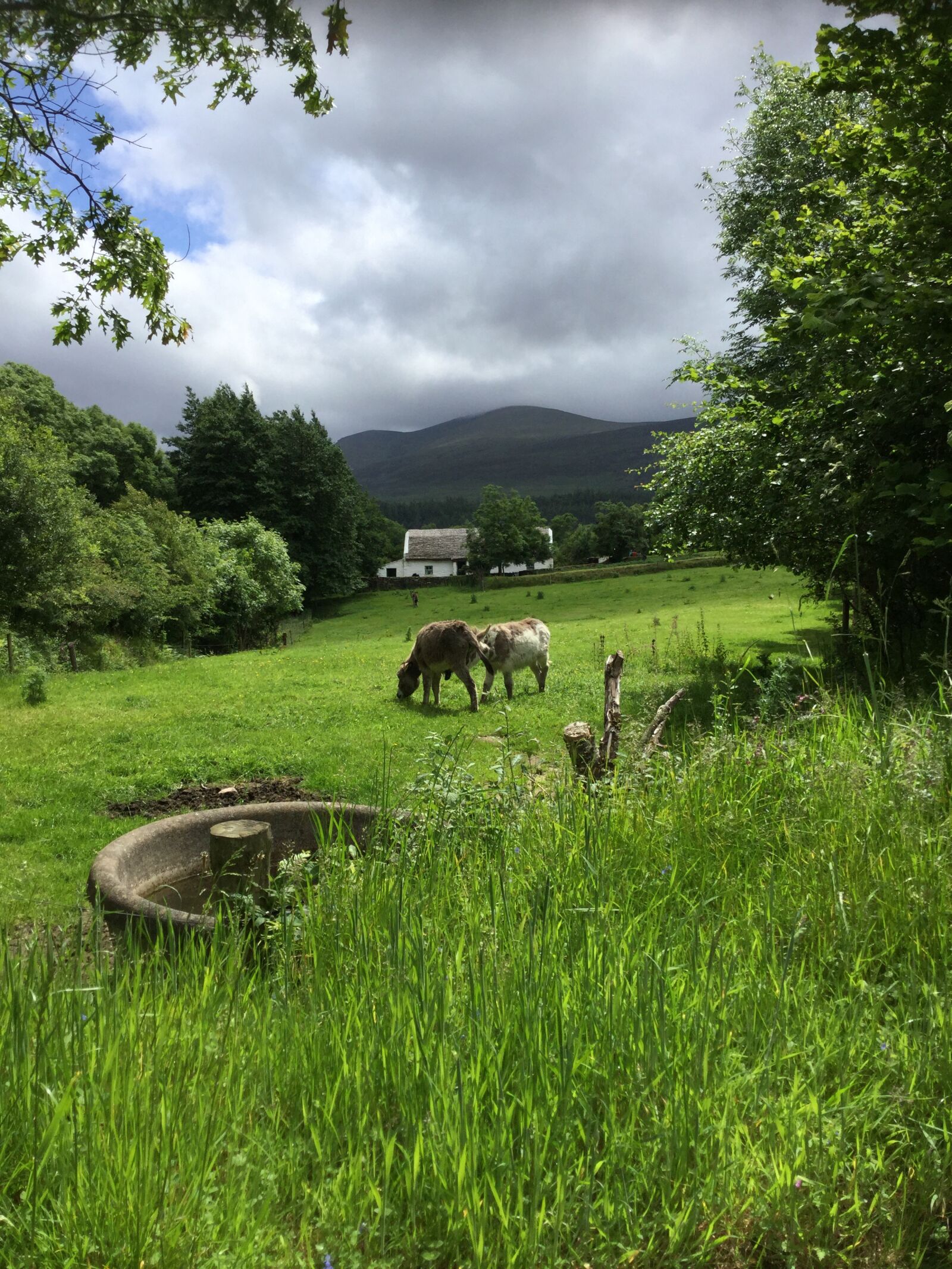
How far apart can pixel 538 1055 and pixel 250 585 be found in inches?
1879

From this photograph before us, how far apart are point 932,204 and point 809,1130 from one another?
7.56 m

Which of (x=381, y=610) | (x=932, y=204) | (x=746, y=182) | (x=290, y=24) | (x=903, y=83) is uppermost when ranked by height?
(x=746, y=182)

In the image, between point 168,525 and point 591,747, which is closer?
point 591,747

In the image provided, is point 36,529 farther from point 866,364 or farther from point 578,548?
point 578,548

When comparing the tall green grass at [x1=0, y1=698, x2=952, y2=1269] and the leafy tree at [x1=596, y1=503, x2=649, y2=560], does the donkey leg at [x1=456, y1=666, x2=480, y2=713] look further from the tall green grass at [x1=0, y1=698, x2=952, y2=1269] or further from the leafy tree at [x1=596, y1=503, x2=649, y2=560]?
the leafy tree at [x1=596, y1=503, x2=649, y2=560]

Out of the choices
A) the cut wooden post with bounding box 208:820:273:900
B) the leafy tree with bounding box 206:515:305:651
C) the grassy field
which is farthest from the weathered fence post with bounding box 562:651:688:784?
the leafy tree with bounding box 206:515:305:651

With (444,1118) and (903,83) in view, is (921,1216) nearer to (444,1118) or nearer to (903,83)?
(444,1118)

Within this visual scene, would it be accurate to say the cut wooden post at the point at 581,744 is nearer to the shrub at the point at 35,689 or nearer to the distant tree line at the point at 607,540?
the shrub at the point at 35,689

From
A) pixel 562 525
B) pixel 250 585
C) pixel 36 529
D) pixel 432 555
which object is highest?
pixel 562 525

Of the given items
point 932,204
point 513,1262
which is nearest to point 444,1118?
point 513,1262

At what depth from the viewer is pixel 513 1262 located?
1.88m

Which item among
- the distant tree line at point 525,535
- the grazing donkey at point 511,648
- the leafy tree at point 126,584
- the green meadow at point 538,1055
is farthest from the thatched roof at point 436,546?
the green meadow at point 538,1055

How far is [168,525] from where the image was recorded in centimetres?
4297

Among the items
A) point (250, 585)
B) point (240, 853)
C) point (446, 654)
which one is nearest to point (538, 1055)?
point (240, 853)
